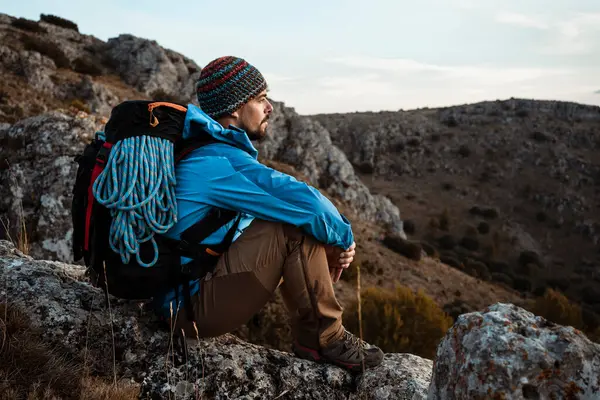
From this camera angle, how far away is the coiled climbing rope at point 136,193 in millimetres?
2166

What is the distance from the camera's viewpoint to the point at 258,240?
2.40m

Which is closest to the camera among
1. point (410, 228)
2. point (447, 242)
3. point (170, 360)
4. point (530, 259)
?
point (170, 360)

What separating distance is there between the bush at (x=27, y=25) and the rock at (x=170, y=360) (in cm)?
2666

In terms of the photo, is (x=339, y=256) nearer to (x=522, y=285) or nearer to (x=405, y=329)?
(x=405, y=329)

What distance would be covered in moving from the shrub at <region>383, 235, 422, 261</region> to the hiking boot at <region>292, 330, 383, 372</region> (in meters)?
17.9

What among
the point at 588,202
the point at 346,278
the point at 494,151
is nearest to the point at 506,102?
the point at 494,151

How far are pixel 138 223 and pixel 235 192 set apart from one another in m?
0.53

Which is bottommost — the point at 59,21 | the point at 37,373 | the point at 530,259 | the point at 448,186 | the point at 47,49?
the point at 530,259

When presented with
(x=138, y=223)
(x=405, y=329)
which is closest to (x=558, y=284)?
(x=405, y=329)

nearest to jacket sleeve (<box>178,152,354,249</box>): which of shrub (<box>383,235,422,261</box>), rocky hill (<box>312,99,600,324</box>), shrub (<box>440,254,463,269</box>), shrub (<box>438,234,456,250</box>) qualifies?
shrub (<box>383,235,422,261</box>)

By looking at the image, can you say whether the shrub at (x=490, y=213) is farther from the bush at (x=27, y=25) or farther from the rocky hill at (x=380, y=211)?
the bush at (x=27, y=25)

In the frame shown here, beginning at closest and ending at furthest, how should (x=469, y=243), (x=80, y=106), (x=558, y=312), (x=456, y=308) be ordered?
(x=80, y=106) → (x=558, y=312) → (x=456, y=308) → (x=469, y=243)

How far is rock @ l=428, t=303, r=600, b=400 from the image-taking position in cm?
149

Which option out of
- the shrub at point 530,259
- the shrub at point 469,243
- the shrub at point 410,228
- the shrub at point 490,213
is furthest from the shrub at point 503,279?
the shrub at point 490,213
